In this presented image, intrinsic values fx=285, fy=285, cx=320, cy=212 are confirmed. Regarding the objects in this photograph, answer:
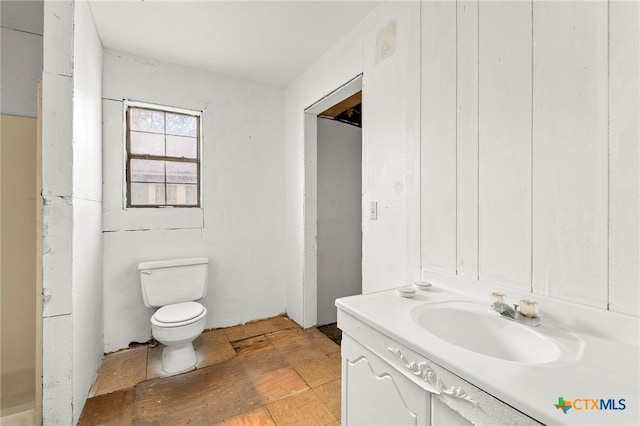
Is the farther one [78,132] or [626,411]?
[78,132]

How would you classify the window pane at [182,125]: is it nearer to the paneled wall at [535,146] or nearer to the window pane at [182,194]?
the window pane at [182,194]

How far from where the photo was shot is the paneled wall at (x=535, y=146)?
86 cm

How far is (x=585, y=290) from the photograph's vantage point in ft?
3.05

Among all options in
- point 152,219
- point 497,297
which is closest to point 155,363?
point 152,219

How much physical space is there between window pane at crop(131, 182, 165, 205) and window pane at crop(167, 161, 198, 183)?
0.40ft

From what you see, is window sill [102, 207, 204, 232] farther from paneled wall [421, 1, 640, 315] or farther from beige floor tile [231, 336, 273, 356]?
paneled wall [421, 1, 640, 315]

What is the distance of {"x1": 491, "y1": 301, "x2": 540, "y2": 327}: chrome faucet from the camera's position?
0.95 metres

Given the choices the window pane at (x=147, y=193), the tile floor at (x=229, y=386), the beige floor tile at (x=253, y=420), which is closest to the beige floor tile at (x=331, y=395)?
the tile floor at (x=229, y=386)

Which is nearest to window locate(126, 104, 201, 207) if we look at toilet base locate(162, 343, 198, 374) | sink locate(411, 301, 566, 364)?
toilet base locate(162, 343, 198, 374)

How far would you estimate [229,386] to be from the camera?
6.20ft

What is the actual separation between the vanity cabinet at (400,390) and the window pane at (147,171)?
2.12 meters

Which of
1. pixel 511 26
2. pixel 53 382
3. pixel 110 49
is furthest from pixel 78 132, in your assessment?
pixel 511 26

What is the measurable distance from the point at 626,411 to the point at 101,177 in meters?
2.92

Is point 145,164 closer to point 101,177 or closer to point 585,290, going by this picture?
point 101,177
